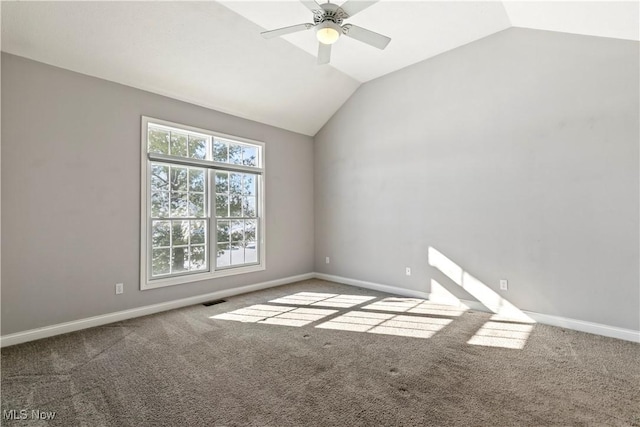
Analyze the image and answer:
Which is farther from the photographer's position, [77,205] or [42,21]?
[77,205]

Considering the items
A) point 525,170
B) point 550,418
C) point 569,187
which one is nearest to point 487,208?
point 525,170

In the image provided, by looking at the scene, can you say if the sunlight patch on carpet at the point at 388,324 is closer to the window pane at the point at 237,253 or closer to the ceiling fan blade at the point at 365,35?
the window pane at the point at 237,253

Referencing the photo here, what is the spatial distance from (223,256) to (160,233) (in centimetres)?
102

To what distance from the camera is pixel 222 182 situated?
4.71m

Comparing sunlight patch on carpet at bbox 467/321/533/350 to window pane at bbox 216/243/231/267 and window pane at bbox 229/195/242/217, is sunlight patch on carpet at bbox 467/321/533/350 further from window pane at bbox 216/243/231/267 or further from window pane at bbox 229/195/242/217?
window pane at bbox 229/195/242/217

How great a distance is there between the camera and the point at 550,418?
187 centimetres

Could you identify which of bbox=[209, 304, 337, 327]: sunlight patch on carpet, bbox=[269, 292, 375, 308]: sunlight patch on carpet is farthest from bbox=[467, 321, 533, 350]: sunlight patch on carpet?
bbox=[209, 304, 337, 327]: sunlight patch on carpet

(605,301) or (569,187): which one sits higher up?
(569,187)

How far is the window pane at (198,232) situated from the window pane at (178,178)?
532 mm

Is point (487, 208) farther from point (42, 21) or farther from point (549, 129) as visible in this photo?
point (42, 21)

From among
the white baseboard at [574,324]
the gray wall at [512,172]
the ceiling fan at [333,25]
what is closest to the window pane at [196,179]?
the ceiling fan at [333,25]

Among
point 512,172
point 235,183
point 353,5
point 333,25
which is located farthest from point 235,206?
point 512,172

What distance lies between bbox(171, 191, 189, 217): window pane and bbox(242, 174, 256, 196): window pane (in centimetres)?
103

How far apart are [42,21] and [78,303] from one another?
287cm
